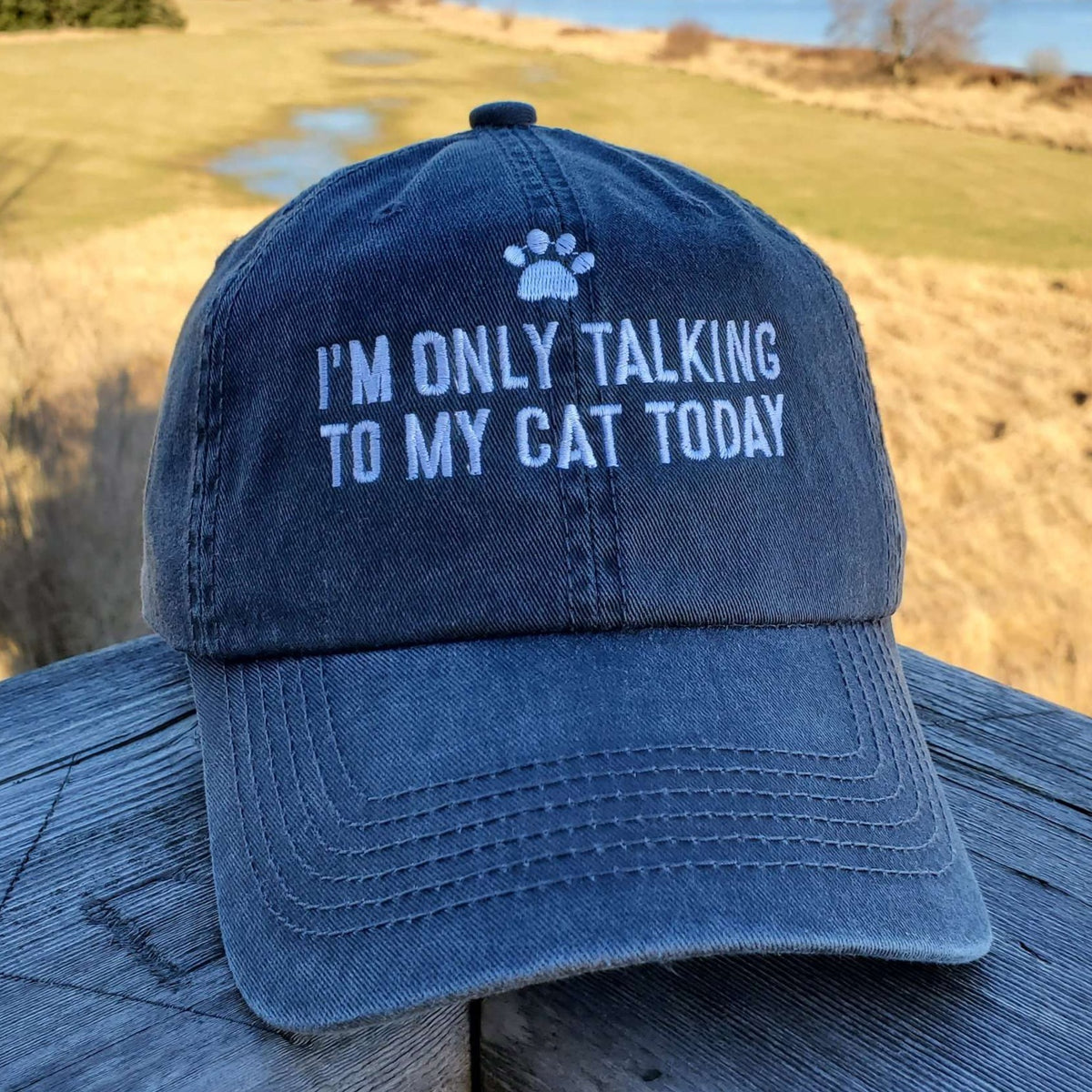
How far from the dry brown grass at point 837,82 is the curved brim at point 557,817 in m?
2.05

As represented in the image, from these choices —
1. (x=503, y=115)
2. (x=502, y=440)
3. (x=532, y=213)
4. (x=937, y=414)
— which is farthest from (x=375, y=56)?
(x=502, y=440)

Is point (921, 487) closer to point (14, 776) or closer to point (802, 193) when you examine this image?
point (802, 193)

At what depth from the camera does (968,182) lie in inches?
94.1

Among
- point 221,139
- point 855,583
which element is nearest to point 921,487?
point 855,583

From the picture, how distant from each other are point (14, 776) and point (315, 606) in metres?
0.38

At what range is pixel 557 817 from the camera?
644 mm

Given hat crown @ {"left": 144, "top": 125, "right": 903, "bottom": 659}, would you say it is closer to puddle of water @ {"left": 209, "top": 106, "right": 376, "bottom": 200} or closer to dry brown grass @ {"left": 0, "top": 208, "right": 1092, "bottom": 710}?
dry brown grass @ {"left": 0, "top": 208, "right": 1092, "bottom": 710}

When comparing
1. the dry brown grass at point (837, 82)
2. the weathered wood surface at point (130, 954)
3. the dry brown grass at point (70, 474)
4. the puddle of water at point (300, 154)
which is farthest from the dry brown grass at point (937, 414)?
the weathered wood surface at point (130, 954)

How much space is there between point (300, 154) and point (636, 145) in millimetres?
859

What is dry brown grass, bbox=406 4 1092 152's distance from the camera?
90.7 inches

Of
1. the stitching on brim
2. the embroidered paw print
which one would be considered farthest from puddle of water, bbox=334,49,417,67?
the stitching on brim

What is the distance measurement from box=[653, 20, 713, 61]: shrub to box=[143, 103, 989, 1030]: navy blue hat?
6.51 feet

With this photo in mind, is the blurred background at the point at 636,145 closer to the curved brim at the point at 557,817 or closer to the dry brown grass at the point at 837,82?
the dry brown grass at the point at 837,82

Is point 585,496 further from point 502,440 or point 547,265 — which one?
point 547,265
